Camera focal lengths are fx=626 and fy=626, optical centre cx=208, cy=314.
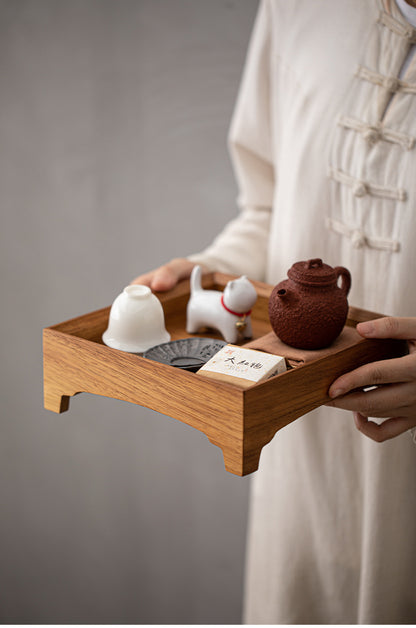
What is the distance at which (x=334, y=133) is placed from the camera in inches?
39.5

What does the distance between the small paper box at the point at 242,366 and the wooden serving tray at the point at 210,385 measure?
23mm

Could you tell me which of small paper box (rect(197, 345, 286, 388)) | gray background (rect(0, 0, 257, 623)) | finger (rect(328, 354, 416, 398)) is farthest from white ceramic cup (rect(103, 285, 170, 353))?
gray background (rect(0, 0, 257, 623))

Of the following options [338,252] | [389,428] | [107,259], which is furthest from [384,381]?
[107,259]

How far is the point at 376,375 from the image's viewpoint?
740 millimetres

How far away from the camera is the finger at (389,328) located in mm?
751

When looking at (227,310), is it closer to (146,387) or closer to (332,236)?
(146,387)

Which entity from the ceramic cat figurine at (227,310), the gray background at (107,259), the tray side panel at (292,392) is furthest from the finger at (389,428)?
the gray background at (107,259)

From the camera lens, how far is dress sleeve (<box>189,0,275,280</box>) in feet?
3.80

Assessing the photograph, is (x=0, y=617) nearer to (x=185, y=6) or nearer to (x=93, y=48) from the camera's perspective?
(x=93, y=48)

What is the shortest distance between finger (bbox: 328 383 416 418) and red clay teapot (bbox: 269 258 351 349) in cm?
7

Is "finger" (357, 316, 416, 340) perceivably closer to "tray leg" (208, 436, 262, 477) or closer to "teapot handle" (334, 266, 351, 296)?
"teapot handle" (334, 266, 351, 296)

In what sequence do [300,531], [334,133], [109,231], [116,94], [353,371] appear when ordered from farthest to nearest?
[109,231]
[116,94]
[300,531]
[334,133]
[353,371]

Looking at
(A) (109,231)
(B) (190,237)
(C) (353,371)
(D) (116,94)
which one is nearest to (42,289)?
(A) (109,231)

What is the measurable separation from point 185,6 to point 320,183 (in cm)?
76
